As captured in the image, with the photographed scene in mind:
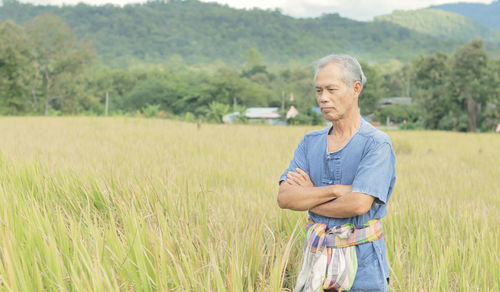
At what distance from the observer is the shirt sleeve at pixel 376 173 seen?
1.59 meters

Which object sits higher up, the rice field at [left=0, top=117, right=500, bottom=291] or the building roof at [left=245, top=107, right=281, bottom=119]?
the rice field at [left=0, top=117, right=500, bottom=291]

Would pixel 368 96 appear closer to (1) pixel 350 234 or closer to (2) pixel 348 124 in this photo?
(2) pixel 348 124

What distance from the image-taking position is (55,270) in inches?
65.9

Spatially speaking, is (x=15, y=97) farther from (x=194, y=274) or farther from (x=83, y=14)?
(x=83, y=14)

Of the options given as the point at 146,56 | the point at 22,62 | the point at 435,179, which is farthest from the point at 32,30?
the point at 146,56

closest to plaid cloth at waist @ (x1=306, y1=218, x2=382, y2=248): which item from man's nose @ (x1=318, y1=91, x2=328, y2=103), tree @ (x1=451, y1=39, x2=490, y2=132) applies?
man's nose @ (x1=318, y1=91, x2=328, y2=103)

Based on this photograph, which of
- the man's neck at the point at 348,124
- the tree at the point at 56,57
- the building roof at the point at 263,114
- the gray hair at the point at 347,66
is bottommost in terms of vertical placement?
the building roof at the point at 263,114

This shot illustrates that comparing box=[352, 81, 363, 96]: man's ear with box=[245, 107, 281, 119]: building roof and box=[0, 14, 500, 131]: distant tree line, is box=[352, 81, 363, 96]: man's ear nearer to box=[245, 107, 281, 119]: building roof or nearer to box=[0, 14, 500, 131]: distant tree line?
box=[0, 14, 500, 131]: distant tree line

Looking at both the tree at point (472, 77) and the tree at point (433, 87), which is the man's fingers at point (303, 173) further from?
the tree at point (433, 87)

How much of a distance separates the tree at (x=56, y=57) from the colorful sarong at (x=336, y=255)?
158ft

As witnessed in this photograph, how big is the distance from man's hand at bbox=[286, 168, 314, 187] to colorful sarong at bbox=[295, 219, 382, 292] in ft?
0.70

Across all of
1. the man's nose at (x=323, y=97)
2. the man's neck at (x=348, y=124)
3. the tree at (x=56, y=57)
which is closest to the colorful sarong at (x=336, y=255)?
the man's neck at (x=348, y=124)

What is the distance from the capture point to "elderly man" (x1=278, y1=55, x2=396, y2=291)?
1.61 m

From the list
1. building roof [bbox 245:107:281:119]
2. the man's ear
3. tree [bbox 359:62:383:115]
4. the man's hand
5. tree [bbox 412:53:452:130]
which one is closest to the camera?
the man's ear
